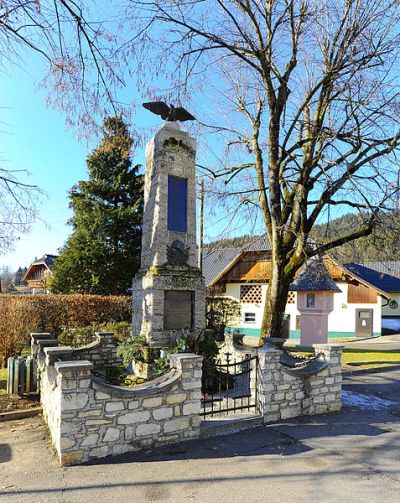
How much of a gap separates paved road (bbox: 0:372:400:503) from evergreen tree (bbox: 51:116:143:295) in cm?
1386

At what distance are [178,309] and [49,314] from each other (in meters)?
7.77

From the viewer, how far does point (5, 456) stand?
5.24 meters

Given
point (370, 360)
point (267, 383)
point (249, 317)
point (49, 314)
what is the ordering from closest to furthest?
point (267, 383) < point (370, 360) < point (49, 314) < point (249, 317)

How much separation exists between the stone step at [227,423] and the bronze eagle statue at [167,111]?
7.42 m

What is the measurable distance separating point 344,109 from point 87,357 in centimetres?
936

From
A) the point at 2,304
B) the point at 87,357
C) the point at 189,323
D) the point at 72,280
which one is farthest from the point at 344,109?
the point at 72,280

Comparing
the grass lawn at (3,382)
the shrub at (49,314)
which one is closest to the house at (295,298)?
the shrub at (49,314)

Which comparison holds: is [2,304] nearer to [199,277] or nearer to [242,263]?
[199,277]

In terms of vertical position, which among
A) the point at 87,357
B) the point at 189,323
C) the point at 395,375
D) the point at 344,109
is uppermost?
the point at 344,109

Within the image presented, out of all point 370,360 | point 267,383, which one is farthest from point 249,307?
point 267,383

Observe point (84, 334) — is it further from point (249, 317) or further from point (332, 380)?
point (249, 317)

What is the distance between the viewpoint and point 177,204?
31.7 ft

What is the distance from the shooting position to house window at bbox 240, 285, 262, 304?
89.7 ft

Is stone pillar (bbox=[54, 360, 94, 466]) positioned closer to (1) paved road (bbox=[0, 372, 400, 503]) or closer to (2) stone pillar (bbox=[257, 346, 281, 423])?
(1) paved road (bbox=[0, 372, 400, 503])
